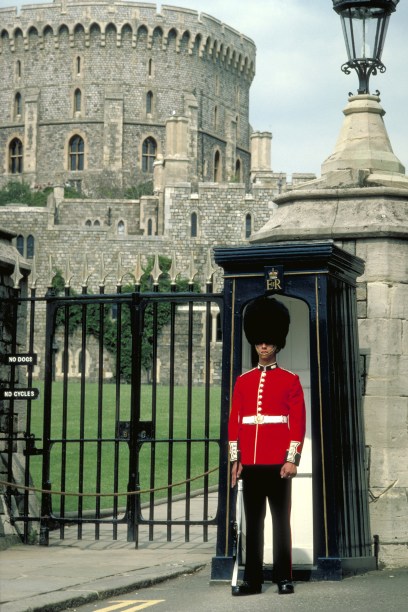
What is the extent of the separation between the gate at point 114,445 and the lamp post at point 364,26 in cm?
208

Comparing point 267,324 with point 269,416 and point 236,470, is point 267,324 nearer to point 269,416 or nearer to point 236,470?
point 269,416

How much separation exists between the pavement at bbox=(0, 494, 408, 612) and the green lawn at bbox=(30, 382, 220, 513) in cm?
47

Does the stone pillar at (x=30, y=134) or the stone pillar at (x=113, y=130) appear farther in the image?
the stone pillar at (x=30, y=134)

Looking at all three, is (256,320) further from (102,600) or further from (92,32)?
(92,32)

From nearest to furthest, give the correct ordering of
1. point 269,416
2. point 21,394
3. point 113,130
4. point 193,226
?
point 269,416
point 21,394
point 193,226
point 113,130

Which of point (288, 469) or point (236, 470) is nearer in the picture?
point (288, 469)

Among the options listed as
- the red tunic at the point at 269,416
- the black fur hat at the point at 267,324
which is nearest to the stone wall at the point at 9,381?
the black fur hat at the point at 267,324

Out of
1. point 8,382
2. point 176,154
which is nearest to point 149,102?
point 176,154

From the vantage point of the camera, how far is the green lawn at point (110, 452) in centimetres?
1012

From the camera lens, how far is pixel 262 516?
25.5 ft

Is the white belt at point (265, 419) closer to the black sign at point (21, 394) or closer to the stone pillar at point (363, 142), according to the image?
the stone pillar at point (363, 142)

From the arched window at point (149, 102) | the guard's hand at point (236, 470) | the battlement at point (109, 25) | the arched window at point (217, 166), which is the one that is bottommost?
the guard's hand at point (236, 470)

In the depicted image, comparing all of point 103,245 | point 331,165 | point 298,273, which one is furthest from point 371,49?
point 103,245

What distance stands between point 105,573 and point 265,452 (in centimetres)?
148
